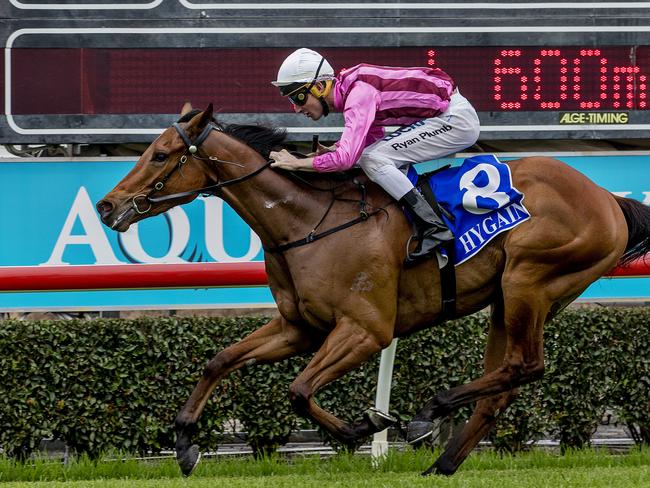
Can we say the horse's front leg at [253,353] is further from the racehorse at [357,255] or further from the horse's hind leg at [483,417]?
the horse's hind leg at [483,417]

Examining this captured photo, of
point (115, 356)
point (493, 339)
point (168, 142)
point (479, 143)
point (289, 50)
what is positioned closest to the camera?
point (168, 142)

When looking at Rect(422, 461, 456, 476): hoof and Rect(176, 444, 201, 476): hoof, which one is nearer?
Rect(176, 444, 201, 476): hoof

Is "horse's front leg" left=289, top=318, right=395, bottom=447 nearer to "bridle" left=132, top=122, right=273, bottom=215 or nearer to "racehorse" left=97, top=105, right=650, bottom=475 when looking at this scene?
"racehorse" left=97, top=105, right=650, bottom=475

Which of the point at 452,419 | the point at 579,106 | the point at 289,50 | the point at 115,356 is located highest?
the point at 289,50

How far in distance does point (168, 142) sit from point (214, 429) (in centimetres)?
168

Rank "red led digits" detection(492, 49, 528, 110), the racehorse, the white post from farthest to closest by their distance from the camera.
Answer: "red led digits" detection(492, 49, 528, 110), the white post, the racehorse

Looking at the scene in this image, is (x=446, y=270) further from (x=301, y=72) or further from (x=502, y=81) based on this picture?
(x=502, y=81)

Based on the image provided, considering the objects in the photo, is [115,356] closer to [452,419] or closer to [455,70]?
[452,419]

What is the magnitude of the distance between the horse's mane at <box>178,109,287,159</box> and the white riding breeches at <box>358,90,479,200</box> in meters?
0.40

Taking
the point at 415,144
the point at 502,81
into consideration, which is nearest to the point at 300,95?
the point at 415,144

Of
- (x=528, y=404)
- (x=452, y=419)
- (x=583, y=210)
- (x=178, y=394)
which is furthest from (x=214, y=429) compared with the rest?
(x=583, y=210)

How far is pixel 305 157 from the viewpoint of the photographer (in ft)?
16.2

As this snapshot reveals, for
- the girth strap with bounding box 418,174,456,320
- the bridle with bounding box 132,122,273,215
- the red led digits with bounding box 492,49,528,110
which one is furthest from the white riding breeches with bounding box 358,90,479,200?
the red led digits with bounding box 492,49,528,110

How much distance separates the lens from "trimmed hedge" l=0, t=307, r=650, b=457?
567 cm
